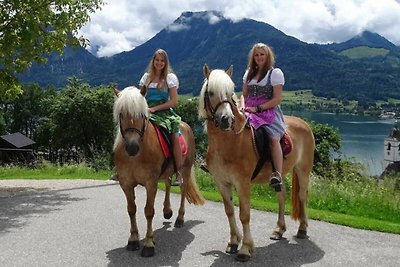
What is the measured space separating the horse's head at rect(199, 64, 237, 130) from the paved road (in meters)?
2.03

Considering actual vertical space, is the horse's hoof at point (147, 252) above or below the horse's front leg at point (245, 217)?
below

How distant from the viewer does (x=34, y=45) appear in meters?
12.0

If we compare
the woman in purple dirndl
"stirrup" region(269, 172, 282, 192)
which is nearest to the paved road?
"stirrup" region(269, 172, 282, 192)

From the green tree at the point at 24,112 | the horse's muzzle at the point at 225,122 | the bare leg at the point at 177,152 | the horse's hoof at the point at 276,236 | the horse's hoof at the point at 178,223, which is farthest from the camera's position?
the green tree at the point at 24,112

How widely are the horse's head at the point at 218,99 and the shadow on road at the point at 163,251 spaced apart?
2.08m

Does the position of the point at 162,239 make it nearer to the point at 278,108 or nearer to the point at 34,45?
the point at 278,108

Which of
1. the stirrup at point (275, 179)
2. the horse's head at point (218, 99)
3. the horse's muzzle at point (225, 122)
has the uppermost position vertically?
the horse's head at point (218, 99)

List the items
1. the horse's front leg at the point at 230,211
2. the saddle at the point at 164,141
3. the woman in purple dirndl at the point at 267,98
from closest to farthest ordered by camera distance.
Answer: the woman in purple dirndl at the point at 267,98, the horse's front leg at the point at 230,211, the saddle at the point at 164,141

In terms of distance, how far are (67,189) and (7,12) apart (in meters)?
5.20

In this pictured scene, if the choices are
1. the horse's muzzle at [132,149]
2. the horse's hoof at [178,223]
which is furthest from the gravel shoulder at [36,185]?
the horse's muzzle at [132,149]

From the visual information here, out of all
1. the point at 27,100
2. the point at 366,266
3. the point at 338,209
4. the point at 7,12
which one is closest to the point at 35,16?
the point at 7,12

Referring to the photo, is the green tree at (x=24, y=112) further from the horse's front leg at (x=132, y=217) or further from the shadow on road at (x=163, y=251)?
the horse's front leg at (x=132, y=217)

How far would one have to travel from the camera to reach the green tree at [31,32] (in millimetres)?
10969

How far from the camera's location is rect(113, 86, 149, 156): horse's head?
18.8ft
